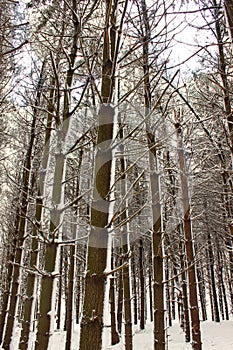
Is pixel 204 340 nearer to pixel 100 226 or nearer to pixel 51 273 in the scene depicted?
pixel 51 273

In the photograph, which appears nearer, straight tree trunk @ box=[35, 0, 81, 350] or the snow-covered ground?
straight tree trunk @ box=[35, 0, 81, 350]

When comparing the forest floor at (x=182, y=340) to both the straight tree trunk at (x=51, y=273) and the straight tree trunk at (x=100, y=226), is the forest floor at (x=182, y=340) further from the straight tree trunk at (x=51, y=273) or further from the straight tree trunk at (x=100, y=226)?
the straight tree trunk at (x=100, y=226)

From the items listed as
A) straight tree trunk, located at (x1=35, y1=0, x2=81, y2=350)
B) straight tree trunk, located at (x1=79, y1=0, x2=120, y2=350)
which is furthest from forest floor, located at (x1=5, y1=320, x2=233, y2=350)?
straight tree trunk, located at (x1=79, y1=0, x2=120, y2=350)

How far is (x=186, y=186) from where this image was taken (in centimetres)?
672

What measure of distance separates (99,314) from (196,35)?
4.48 m

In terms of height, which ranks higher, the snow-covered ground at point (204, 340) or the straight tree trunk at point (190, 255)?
the straight tree trunk at point (190, 255)

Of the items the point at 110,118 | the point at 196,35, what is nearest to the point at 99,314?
the point at 110,118

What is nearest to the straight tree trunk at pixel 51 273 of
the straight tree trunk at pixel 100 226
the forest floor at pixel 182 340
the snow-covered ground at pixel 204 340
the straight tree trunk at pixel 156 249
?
the straight tree trunk at pixel 100 226

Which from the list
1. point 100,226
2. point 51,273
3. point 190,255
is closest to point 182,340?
point 190,255

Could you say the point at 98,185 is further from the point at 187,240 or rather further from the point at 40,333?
the point at 187,240

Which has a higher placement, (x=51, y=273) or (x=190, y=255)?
(x=190, y=255)

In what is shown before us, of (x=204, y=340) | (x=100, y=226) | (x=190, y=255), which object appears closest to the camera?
(x=100, y=226)

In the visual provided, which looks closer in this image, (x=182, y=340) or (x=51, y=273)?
(x=51, y=273)

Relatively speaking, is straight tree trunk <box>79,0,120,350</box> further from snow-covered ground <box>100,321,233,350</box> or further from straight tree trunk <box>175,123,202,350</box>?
snow-covered ground <box>100,321,233,350</box>
